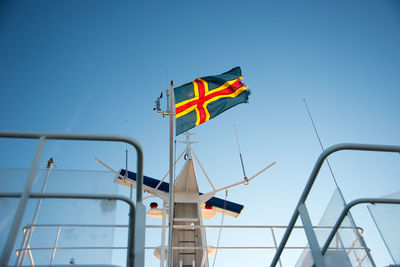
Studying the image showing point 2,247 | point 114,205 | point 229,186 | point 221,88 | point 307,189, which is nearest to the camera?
point 2,247

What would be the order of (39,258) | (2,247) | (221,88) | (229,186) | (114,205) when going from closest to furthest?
(2,247), (39,258), (114,205), (221,88), (229,186)

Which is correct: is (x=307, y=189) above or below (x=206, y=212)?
below

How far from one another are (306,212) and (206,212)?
6.41m

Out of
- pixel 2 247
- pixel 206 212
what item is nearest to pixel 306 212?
pixel 2 247

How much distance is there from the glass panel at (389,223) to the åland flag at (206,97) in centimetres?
448

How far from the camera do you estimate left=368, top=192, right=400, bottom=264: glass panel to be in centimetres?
195

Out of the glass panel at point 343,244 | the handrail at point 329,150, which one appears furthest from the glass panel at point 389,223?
the handrail at point 329,150

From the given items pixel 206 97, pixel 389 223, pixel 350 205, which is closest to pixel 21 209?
pixel 350 205

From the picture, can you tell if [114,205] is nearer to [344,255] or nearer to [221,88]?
[344,255]

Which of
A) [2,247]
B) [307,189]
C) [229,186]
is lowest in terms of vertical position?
[2,247]

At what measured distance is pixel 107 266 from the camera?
1.43 metres

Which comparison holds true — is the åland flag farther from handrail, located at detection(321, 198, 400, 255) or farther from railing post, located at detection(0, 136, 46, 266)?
railing post, located at detection(0, 136, 46, 266)

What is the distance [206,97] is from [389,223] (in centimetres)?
542

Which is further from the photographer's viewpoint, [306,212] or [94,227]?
[306,212]
